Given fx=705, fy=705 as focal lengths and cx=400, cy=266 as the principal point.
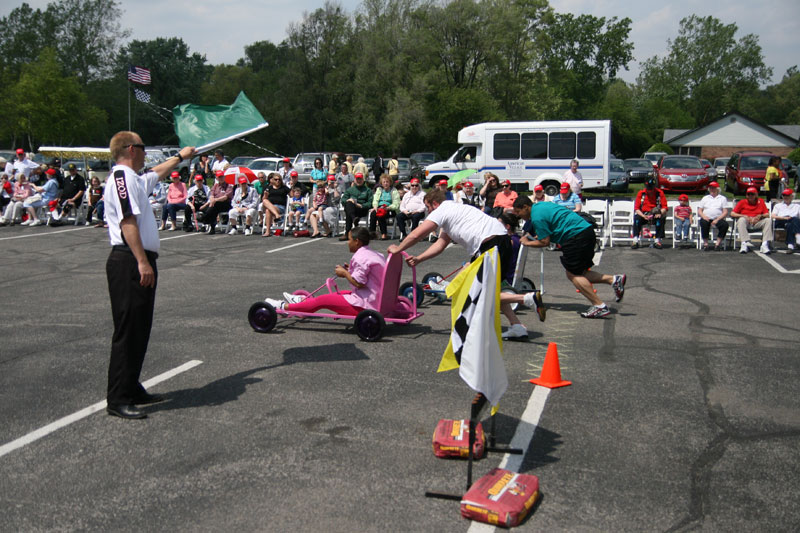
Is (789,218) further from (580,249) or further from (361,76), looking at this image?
(361,76)

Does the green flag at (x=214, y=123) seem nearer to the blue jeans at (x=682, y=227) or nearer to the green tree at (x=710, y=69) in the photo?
the blue jeans at (x=682, y=227)

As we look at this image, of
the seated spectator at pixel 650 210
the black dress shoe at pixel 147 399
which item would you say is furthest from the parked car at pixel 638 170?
the black dress shoe at pixel 147 399

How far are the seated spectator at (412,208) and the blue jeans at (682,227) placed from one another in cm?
622

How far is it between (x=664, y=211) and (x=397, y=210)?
6.52 meters

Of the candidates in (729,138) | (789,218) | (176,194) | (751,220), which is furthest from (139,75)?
(729,138)

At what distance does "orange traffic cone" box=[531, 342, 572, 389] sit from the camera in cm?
629

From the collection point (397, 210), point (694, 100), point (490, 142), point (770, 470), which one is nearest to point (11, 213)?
point (397, 210)

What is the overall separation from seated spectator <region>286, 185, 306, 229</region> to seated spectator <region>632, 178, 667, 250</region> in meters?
8.60

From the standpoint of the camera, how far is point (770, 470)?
182 inches

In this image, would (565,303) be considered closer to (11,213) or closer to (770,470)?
(770,470)

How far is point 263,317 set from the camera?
27.0 ft

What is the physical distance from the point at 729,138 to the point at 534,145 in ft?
202

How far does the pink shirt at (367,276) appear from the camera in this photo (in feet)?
26.5

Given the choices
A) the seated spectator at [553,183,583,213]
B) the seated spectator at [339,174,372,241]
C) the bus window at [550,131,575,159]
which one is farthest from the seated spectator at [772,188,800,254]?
the bus window at [550,131,575,159]
